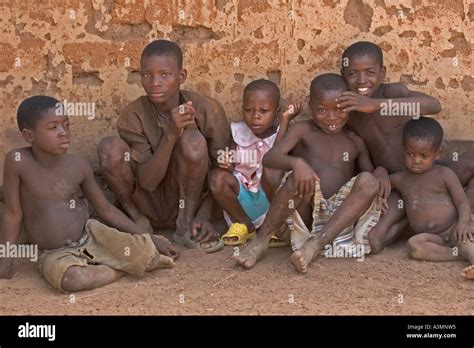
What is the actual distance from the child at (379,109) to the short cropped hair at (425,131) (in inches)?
7.6

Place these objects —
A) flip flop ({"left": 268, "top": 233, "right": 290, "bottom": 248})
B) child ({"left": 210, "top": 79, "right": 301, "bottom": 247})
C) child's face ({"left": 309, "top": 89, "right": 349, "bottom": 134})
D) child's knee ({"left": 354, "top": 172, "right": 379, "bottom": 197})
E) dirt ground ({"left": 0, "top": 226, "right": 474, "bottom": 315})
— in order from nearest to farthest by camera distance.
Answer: dirt ground ({"left": 0, "top": 226, "right": 474, "bottom": 315}) → child's knee ({"left": 354, "top": 172, "right": 379, "bottom": 197}) → child's face ({"left": 309, "top": 89, "right": 349, "bottom": 134}) → flip flop ({"left": 268, "top": 233, "right": 290, "bottom": 248}) → child ({"left": 210, "top": 79, "right": 301, "bottom": 247})

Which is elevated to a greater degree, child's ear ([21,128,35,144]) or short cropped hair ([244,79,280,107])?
short cropped hair ([244,79,280,107])

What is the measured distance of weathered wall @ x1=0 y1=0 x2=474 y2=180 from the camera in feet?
16.0

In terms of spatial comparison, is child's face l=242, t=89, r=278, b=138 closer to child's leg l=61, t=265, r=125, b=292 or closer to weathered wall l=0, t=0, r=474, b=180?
weathered wall l=0, t=0, r=474, b=180

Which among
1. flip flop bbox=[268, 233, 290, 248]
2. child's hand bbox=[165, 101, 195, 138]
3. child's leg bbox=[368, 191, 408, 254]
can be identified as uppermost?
child's hand bbox=[165, 101, 195, 138]

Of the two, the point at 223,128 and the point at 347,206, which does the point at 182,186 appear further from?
the point at 347,206

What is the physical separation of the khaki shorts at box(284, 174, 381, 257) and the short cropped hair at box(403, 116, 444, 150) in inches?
13.9

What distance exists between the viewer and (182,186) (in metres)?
4.70

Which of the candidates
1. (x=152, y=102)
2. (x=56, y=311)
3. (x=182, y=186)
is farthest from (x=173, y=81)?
(x=56, y=311)

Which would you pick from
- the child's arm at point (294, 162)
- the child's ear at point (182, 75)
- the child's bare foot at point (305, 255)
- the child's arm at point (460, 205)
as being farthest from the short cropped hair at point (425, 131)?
the child's ear at point (182, 75)

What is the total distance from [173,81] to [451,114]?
5.25 feet

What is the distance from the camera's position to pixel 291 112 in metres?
4.62

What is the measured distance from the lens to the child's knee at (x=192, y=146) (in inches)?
179

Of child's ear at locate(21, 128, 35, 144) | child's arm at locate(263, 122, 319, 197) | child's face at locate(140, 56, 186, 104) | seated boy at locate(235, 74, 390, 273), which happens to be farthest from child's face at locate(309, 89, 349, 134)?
child's ear at locate(21, 128, 35, 144)
